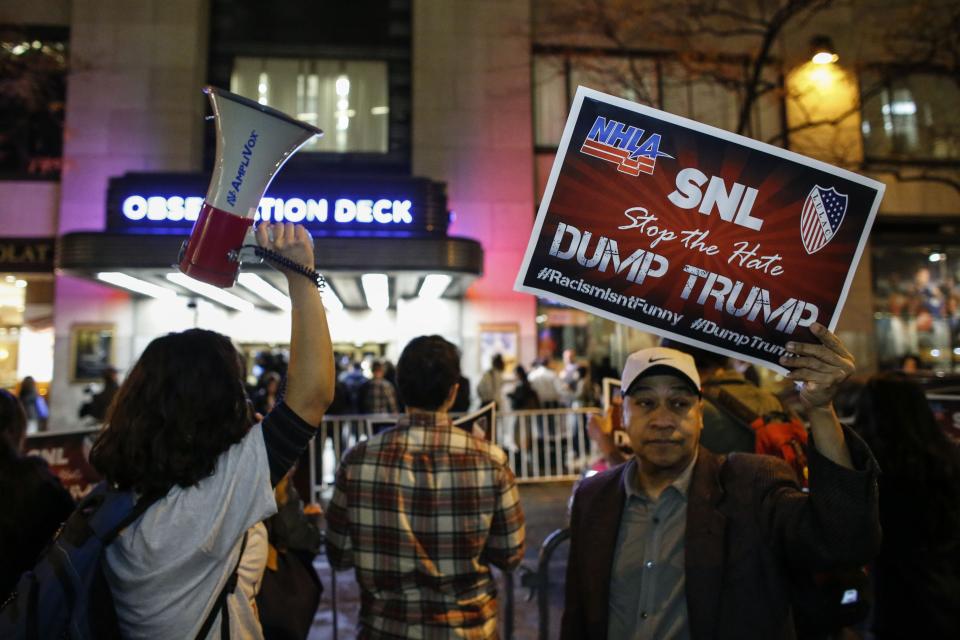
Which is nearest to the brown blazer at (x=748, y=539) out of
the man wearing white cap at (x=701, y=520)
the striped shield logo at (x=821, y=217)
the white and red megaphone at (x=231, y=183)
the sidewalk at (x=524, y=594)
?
the man wearing white cap at (x=701, y=520)

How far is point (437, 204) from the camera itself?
11453 mm

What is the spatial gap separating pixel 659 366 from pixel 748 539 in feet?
2.06

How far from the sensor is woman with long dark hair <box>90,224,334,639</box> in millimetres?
1839

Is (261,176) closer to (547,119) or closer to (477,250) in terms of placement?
(477,250)

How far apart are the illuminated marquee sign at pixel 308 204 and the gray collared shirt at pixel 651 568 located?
30.3 feet

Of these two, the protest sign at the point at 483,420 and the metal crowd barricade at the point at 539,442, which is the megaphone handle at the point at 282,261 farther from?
the metal crowd barricade at the point at 539,442

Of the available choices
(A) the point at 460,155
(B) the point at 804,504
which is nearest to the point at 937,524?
(B) the point at 804,504

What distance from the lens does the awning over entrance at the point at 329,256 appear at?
33.9 feet

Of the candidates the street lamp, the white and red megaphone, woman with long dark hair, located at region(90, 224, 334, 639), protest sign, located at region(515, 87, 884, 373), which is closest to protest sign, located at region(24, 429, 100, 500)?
woman with long dark hair, located at region(90, 224, 334, 639)

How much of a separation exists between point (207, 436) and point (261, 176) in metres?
0.81

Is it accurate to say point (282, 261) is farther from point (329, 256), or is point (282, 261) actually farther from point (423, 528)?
point (329, 256)

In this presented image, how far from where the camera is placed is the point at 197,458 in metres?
1.89

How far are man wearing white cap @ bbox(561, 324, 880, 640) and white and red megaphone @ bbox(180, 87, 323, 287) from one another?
4.76ft

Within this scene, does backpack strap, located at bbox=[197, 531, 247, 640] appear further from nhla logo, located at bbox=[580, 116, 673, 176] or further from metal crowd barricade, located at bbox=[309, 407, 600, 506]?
metal crowd barricade, located at bbox=[309, 407, 600, 506]
